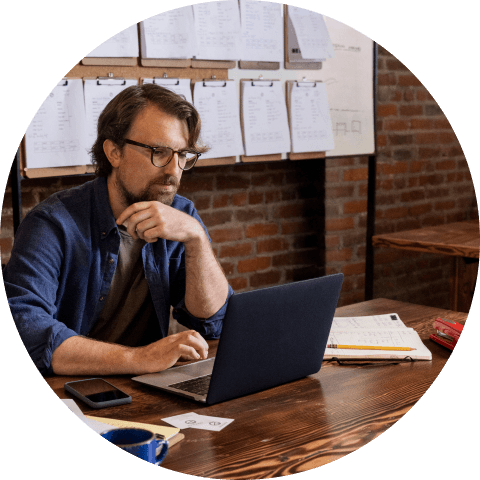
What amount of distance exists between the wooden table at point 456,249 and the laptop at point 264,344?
4.81ft

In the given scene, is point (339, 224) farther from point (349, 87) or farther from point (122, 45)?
point (122, 45)

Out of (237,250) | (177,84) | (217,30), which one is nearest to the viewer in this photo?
(177,84)

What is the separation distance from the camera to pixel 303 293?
1.15m

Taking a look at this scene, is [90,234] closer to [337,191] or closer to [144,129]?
[144,129]

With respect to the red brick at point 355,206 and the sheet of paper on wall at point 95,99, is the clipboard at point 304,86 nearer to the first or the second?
the red brick at point 355,206

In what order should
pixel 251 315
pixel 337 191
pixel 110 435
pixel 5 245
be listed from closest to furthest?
1. pixel 110 435
2. pixel 251 315
3. pixel 5 245
4. pixel 337 191

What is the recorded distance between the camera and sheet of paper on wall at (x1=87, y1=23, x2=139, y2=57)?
2.08 metres

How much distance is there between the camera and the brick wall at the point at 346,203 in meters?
2.86

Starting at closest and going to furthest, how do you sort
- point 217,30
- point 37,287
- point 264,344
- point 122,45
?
point 264,344 < point 37,287 < point 122,45 < point 217,30

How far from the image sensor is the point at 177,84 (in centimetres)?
224

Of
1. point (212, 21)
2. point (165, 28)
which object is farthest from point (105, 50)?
point (212, 21)

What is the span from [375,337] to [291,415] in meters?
0.46

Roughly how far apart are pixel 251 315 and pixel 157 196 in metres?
0.72

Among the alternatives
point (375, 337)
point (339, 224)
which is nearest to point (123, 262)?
point (375, 337)
